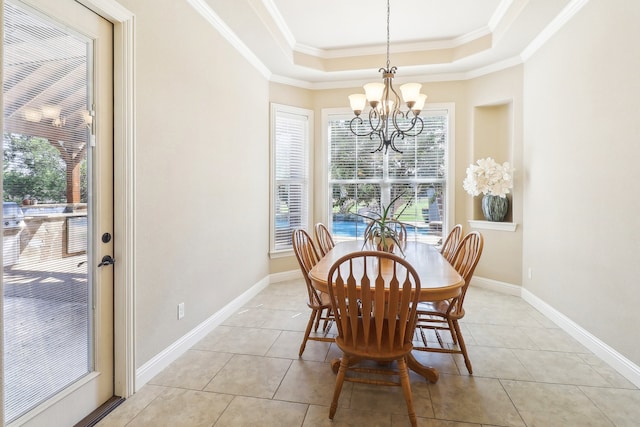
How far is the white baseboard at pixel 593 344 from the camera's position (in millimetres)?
2193

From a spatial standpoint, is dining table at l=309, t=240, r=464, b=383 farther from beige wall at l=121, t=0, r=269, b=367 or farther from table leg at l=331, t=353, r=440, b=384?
beige wall at l=121, t=0, r=269, b=367

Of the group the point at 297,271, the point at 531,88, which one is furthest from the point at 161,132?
the point at 531,88

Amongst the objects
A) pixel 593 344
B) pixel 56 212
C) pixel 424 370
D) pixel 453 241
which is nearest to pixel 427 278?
pixel 424 370

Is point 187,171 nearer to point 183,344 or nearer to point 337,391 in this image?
point 183,344

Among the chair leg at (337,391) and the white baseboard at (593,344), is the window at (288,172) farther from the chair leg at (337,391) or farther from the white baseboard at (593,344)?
the white baseboard at (593,344)

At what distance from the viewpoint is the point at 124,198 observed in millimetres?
1961

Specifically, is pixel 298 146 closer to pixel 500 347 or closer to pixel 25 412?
pixel 500 347

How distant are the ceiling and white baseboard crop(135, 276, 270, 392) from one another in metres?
2.68

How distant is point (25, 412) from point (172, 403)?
69cm

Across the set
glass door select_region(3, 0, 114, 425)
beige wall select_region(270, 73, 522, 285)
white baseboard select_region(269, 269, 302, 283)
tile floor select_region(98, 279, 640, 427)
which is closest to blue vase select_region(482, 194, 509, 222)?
beige wall select_region(270, 73, 522, 285)

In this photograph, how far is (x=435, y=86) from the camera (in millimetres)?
4484

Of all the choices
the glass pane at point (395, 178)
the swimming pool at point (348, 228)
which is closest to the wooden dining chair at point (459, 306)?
the glass pane at point (395, 178)

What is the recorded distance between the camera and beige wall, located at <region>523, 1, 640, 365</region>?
2.24 meters

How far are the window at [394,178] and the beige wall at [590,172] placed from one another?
1150 mm
